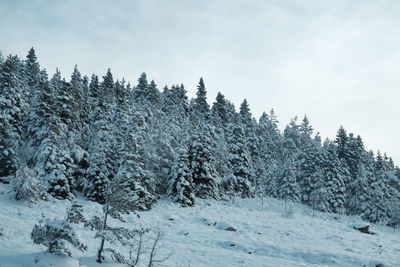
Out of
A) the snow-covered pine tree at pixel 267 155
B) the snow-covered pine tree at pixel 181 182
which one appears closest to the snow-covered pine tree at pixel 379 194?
the snow-covered pine tree at pixel 267 155

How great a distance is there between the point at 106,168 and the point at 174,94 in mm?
36359

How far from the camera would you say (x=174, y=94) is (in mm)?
65875

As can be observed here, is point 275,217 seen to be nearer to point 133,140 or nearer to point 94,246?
point 133,140

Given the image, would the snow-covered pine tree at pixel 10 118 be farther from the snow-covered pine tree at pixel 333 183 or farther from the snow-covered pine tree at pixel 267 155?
the snow-covered pine tree at pixel 333 183

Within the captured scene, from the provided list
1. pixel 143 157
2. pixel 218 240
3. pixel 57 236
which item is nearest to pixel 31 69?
pixel 143 157

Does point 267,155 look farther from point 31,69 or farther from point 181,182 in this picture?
point 31,69

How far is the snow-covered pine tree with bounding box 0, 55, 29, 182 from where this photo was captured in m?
29.3

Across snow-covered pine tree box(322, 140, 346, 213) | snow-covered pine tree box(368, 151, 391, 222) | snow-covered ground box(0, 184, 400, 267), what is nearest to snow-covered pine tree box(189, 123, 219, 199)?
snow-covered ground box(0, 184, 400, 267)

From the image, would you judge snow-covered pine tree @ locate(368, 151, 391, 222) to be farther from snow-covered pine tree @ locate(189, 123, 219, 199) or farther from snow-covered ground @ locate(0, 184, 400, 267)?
snow-covered pine tree @ locate(189, 123, 219, 199)

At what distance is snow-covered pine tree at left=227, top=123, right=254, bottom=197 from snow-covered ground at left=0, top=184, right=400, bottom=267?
1321 centimetres

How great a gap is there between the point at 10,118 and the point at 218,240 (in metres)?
23.4

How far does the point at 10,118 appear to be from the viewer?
31.7m

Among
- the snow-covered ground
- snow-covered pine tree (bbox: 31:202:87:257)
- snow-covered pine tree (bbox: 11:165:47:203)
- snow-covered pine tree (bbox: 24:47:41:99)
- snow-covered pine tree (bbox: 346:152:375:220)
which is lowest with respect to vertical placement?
the snow-covered ground

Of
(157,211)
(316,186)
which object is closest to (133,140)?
(157,211)
